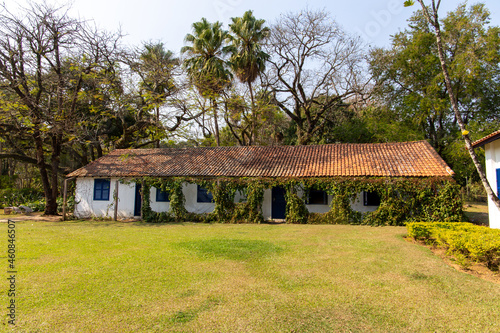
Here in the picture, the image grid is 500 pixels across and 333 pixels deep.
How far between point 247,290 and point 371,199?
40.9 ft

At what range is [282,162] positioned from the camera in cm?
1911

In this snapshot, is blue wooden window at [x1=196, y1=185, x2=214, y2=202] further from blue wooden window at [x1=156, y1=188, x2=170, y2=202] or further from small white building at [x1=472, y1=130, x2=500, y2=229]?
small white building at [x1=472, y1=130, x2=500, y2=229]

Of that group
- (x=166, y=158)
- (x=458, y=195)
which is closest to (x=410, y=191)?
(x=458, y=195)

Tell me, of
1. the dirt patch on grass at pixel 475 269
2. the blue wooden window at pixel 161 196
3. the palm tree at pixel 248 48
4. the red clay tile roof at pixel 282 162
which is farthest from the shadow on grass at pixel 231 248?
the palm tree at pixel 248 48

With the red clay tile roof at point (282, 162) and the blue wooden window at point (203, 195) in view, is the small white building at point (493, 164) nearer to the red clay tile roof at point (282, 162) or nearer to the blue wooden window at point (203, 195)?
the red clay tile roof at point (282, 162)

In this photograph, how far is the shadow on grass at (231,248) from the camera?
8.30 meters

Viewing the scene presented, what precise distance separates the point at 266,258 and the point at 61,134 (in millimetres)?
17312

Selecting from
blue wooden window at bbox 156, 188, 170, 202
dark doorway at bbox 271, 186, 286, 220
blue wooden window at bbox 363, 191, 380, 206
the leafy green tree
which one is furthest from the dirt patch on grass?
the leafy green tree

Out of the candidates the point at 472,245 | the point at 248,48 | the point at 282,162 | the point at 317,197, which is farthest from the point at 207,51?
the point at 472,245

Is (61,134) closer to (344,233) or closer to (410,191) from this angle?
(344,233)

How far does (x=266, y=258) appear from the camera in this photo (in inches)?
315

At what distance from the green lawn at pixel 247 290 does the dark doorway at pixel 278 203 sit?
851 cm

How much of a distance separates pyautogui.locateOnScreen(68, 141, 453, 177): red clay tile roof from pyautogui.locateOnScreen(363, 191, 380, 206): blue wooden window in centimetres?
119

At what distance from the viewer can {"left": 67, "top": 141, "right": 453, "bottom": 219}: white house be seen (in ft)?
54.4
